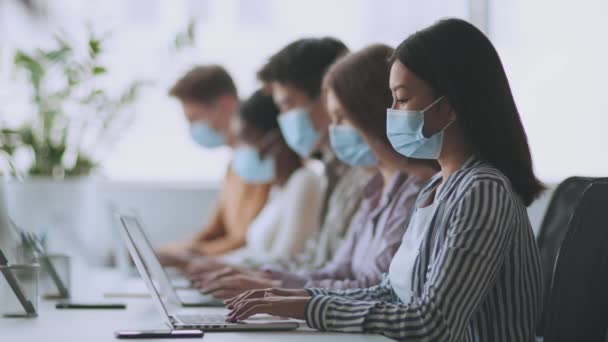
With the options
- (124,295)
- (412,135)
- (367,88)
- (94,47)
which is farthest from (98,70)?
(412,135)

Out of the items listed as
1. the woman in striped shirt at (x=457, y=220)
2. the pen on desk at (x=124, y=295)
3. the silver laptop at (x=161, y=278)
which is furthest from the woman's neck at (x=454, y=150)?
the pen on desk at (x=124, y=295)

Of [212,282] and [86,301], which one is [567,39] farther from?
[86,301]

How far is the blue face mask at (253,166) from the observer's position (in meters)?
3.36

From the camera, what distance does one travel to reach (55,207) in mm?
3209

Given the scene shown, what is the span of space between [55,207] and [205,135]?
848mm

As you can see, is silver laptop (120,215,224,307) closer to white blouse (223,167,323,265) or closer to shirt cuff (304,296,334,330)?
shirt cuff (304,296,334,330)

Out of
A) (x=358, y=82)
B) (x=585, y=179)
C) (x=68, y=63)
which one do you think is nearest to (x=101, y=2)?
(x=68, y=63)

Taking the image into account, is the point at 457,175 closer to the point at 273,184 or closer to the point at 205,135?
the point at 273,184

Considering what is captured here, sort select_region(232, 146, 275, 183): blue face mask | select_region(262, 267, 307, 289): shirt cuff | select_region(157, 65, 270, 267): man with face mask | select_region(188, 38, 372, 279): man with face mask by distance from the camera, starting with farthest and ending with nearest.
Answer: select_region(157, 65, 270, 267): man with face mask, select_region(232, 146, 275, 183): blue face mask, select_region(188, 38, 372, 279): man with face mask, select_region(262, 267, 307, 289): shirt cuff

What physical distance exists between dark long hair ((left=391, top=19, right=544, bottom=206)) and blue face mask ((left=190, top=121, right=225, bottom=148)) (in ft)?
7.89

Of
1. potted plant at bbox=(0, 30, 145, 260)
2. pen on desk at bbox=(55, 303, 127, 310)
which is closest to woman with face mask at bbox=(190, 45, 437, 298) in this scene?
pen on desk at bbox=(55, 303, 127, 310)

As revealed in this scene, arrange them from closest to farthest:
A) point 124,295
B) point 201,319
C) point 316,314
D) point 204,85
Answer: point 316,314 < point 201,319 < point 124,295 < point 204,85

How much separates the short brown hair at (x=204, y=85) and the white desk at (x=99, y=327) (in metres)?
1.81

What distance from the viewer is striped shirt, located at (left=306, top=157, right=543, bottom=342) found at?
1.31m
